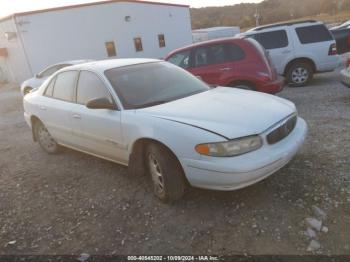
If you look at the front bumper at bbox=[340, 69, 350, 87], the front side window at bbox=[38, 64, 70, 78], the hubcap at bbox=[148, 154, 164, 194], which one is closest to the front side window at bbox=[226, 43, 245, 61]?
the front bumper at bbox=[340, 69, 350, 87]

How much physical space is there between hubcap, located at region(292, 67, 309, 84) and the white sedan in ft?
16.8

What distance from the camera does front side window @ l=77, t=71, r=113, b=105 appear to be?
12.8 ft

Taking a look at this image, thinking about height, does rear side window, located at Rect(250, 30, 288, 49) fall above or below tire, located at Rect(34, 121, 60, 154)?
above

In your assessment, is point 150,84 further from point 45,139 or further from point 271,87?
point 271,87

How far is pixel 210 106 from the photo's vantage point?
341cm

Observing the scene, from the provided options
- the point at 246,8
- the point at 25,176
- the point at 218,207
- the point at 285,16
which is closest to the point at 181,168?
the point at 218,207

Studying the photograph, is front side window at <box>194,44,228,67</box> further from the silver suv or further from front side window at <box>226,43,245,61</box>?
the silver suv

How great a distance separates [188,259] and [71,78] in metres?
3.08

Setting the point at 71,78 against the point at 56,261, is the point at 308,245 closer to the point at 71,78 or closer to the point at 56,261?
the point at 56,261

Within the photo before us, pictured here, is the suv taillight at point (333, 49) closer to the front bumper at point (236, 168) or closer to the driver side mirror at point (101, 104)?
the front bumper at point (236, 168)

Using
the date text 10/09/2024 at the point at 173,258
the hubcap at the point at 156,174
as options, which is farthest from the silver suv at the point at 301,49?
the date text 10/09/2024 at the point at 173,258

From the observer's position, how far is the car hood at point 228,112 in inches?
117

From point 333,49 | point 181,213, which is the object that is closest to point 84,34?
point 333,49

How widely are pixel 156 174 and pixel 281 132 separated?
1396 mm
